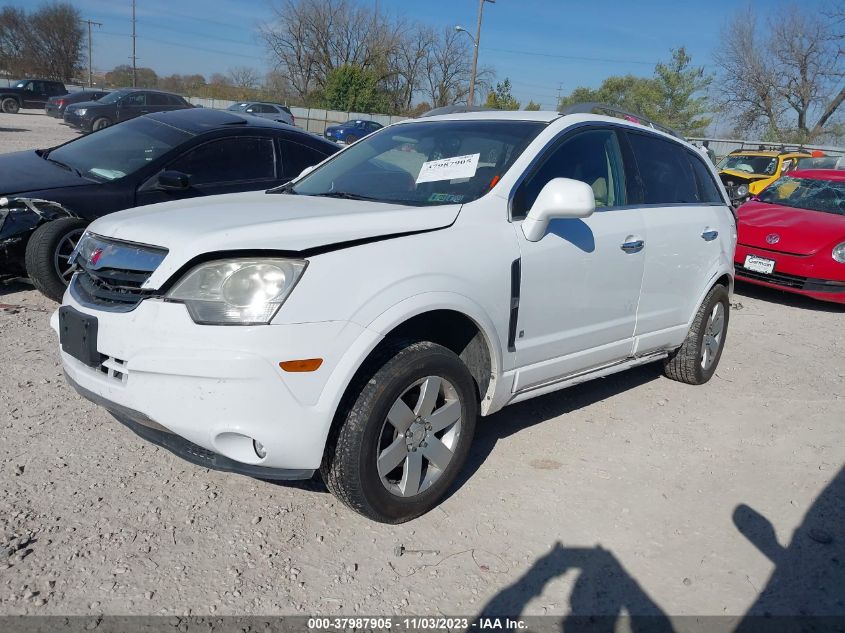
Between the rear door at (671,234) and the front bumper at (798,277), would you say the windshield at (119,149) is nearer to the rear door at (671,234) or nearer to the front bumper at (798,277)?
the rear door at (671,234)

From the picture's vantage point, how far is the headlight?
2510 mm

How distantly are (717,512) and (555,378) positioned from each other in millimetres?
1008

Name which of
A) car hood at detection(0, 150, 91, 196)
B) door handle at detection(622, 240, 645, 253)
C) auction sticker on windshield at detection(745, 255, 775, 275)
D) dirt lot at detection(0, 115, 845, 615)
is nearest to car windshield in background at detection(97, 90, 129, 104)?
car hood at detection(0, 150, 91, 196)

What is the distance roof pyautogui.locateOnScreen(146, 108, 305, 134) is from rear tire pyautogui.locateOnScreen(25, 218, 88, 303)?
4.50ft

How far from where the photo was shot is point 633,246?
3945mm

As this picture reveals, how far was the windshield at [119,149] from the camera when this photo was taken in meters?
5.75

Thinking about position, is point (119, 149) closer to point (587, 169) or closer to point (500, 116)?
point (500, 116)

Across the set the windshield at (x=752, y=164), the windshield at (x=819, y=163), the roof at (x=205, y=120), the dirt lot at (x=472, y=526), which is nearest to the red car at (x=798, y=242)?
the dirt lot at (x=472, y=526)

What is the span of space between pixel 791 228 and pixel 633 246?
16.9 feet

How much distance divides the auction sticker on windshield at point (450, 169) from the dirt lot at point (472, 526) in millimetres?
1493

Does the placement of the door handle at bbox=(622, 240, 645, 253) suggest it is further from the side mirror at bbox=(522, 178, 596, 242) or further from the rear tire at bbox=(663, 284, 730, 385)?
the rear tire at bbox=(663, 284, 730, 385)

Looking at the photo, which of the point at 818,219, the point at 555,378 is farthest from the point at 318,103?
the point at 555,378

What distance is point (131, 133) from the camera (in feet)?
20.4

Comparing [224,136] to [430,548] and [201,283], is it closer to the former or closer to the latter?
[201,283]
